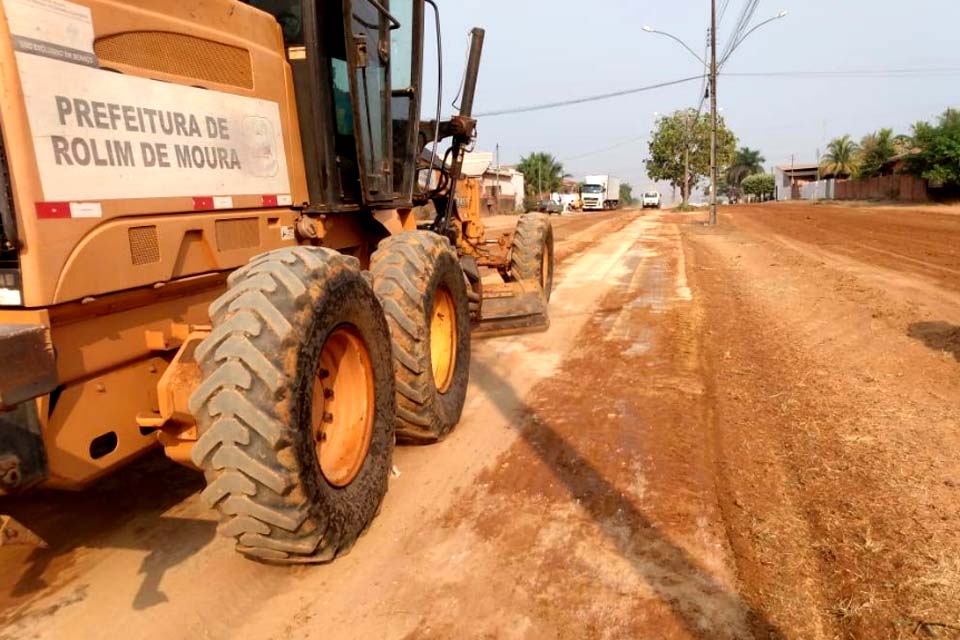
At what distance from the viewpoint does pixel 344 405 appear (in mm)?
3494

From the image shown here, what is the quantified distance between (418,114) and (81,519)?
143 inches

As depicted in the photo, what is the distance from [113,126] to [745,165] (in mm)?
124641

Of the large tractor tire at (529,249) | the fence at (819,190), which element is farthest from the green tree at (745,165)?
the large tractor tire at (529,249)

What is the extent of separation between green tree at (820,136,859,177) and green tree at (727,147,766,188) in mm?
43354

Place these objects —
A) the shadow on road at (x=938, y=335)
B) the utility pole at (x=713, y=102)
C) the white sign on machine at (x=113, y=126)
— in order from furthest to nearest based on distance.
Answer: the utility pole at (x=713, y=102) < the shadow on road at (x=938, y=335) < the white sign on machine at (x=113, y=126)

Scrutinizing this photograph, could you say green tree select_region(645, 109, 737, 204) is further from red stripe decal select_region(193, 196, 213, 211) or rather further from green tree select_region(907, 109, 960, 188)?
red stripe decal select_region(193, 196, 213, 211)

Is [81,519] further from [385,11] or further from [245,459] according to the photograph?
[385,11]

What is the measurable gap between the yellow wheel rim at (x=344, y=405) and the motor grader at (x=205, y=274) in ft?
0.04

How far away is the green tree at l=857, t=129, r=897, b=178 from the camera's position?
49812mm

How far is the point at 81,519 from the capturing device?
3701mm

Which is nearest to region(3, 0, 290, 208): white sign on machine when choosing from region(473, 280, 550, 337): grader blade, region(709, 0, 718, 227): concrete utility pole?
region(473, 280, 550, 337): grader blade

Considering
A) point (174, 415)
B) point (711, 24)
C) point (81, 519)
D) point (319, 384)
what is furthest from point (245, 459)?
point (711, 24)

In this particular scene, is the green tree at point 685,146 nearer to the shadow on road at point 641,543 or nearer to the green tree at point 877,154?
the green tree at point 877,154

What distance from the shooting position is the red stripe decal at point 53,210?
8.10 ft
